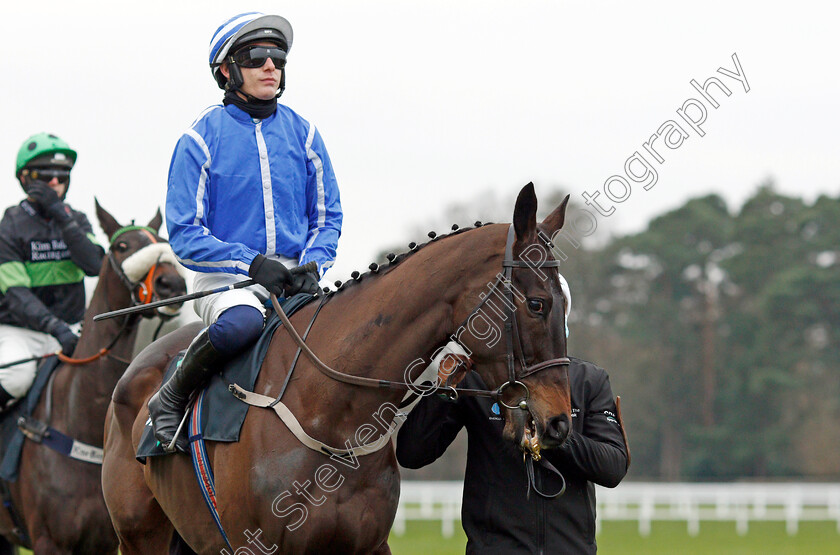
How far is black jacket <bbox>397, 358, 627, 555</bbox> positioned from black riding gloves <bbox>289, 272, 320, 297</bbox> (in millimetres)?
714

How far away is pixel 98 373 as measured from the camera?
7.28 m

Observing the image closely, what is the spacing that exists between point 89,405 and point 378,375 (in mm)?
3455

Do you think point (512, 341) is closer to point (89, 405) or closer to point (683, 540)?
point (89, 405)

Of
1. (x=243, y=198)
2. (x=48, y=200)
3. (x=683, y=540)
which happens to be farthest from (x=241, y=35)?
(x=683, y=540)

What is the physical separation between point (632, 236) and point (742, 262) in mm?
5351

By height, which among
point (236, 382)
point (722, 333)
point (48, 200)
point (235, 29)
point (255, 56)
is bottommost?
point (236, 382)

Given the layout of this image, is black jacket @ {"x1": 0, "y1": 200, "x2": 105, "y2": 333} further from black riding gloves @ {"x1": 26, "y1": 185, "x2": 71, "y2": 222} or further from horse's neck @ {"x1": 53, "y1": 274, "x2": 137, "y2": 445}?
horse's neck @ {"x1": 53, "y1": 274, "x2": 137, "y2": 445}

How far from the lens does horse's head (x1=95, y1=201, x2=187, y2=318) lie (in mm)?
7023

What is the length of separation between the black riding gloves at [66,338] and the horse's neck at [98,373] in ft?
0.78

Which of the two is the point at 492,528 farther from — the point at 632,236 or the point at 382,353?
the point at 632,236

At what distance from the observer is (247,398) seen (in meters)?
4.65

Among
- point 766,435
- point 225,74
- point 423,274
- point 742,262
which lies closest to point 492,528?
point 423,274

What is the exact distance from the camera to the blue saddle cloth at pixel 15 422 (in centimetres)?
736

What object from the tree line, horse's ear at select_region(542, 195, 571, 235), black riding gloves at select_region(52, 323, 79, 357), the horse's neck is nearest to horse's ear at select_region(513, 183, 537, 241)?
horse's ear at select_region(542, 195, 571, 235)
